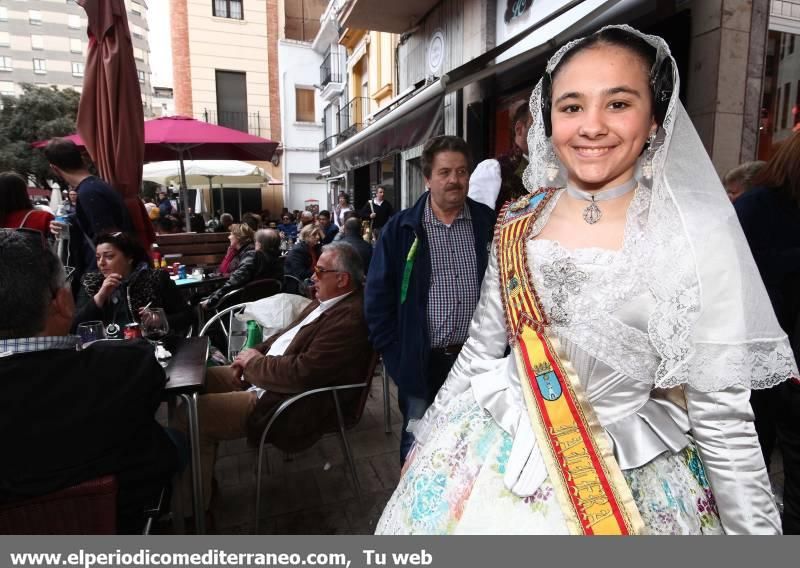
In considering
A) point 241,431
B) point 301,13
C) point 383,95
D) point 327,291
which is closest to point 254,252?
point 327,291

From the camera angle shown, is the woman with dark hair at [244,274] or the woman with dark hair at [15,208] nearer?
the woman with dark hair at [15,208]

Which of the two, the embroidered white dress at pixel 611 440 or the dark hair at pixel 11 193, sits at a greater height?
the dark hair at pixel 11 193

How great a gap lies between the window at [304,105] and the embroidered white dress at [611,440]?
25.0m

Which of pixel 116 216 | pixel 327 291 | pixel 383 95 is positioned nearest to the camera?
pixel 327 291

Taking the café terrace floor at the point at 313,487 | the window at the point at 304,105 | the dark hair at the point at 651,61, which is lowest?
the café terrace floor at the point at 313,487

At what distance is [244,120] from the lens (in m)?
23.1

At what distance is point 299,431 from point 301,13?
27.1 m

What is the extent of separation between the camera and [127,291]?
10.1 ft

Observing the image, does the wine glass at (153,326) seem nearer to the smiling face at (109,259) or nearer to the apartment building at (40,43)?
the smiling face at (109,259)

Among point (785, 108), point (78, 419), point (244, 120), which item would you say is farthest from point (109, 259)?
point (244, 120)

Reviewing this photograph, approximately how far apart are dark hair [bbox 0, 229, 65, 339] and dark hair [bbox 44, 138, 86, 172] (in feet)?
6.84

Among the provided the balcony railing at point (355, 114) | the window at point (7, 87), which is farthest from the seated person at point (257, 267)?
the window at point (7, 87)

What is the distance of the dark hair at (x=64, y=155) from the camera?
328 centimetres
